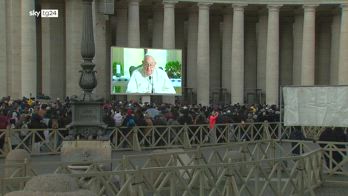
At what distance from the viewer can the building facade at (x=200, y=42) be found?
46062 millimetres

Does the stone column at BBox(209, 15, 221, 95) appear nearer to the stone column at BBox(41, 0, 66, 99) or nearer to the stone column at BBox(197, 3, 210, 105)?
the stone column at BBox(197, 3, 210, 105)

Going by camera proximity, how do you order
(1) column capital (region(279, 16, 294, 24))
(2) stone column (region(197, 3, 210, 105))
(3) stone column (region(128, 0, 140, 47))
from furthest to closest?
(1) column capital (region(279, 16, 294, 24))
(2) stone column (region(197, 3, 210, 105))
(3) stone column (region(128, 0, 140, 47))

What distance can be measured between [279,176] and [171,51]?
105ft

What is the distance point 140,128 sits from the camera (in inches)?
1098

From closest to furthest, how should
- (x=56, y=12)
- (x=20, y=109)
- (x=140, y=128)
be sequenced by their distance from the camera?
(x=140, y=128)
(x=20, y=109)
(x=56, y=12)

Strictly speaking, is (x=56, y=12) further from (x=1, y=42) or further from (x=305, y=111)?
(x=305, y=111)

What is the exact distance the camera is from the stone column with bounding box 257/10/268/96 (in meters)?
58.5

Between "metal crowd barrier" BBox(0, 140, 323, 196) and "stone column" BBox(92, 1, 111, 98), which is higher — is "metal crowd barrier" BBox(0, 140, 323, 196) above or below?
below

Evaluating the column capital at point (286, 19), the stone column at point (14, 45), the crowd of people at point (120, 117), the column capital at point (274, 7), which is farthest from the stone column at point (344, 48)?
the stone column at point (14, 45)

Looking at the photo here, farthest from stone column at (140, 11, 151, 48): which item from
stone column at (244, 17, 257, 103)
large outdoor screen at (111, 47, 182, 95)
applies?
large outdoor screen at (111, 47, 182, 95)

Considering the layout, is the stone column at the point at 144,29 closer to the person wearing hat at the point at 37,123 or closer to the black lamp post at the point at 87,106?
the person wearing hat at the point at 37,123

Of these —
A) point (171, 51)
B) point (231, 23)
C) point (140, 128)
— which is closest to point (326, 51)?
point (231, 23)

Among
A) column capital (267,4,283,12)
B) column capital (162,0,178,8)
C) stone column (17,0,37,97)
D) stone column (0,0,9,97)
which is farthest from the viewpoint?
column capital (267,4,283,12)

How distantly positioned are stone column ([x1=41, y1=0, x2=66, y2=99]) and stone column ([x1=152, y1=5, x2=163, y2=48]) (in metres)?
8.53
